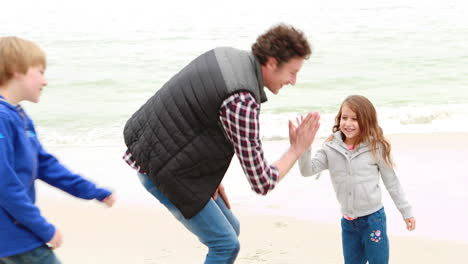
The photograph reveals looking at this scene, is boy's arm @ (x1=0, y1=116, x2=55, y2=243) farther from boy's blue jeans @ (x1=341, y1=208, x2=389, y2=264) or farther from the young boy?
boy's blue jeans @ (x1=341, y1=208, x2=389, y2=264)

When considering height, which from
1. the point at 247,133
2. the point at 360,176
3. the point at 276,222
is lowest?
the point at 276,222

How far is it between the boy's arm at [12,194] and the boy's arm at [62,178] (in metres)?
0.30

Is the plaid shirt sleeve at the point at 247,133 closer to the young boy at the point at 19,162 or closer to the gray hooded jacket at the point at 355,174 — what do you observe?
the gray hooded jacket at the point at 355,174

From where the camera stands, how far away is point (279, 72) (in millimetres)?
2838

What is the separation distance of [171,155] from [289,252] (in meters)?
1.82

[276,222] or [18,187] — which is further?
[276,222]

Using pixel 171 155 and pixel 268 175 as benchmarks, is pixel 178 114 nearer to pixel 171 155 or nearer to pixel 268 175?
pixel 171 155

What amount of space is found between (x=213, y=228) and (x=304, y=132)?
2.03 feet

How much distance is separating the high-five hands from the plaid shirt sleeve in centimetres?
26

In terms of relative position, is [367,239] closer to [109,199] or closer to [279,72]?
[279,72]

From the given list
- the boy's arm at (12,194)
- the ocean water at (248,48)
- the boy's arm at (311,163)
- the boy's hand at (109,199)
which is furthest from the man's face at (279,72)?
the ocean water at (248,48)

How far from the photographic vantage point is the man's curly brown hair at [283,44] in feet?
9.04

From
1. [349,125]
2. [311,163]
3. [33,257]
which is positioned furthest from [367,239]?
[33,257]

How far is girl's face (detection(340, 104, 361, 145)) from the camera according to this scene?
3.49 m
